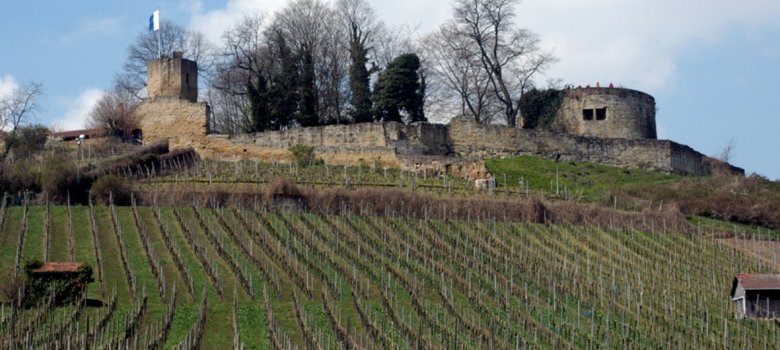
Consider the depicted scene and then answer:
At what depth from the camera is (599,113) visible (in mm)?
52844

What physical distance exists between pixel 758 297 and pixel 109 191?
16.1 metres

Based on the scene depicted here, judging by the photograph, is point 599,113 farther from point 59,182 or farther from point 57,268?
point 57,268

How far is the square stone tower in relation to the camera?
5244cm

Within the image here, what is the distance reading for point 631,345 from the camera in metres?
31.6

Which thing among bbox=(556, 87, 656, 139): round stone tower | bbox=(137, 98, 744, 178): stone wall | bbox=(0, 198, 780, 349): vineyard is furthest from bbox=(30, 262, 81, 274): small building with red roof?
bbox=(556, 87, 656, 139): round stone tower

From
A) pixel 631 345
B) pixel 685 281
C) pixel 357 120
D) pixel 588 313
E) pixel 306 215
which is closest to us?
pixel 631 345

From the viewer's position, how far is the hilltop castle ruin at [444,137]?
48469 millimetres

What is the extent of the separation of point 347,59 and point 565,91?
23.5 ft

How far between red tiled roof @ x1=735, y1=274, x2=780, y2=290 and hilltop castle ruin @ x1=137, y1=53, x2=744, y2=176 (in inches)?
520

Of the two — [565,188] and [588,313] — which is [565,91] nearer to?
[565,188]

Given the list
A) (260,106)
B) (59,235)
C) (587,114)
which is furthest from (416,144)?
(59,235)

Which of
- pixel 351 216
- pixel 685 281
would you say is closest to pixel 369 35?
pixel 351 216

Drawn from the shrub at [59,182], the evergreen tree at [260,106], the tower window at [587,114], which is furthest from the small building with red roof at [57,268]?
the tower window at [587,114]

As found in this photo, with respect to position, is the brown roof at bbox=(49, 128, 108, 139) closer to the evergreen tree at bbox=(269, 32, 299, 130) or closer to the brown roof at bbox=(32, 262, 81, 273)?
the evergreen tree at bbox=(269, 32, 299, 130)
